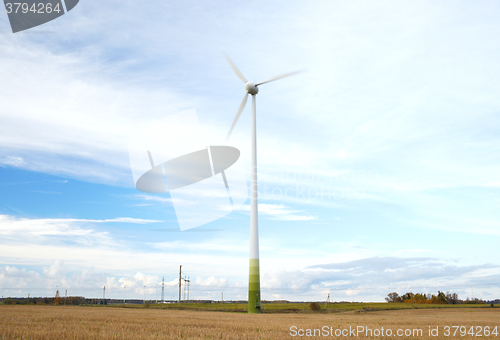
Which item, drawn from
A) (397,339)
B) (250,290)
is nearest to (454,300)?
(250,290)

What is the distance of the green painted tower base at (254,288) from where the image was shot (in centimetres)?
5034

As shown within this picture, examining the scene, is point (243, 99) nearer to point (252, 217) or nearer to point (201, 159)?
point (201, 159)

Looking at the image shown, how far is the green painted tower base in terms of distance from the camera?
50344 mm

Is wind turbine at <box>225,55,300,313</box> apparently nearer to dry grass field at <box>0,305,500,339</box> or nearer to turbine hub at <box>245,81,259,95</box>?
turbine hub at <box>245,81,259,95</box>

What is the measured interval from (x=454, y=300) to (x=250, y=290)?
19538cm

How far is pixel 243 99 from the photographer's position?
62812 millimetres

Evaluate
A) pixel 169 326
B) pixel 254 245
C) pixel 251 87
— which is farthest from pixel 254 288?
pixel 251 87

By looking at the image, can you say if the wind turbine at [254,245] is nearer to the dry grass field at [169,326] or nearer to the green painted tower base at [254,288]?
the green painted tower base at [254,288]

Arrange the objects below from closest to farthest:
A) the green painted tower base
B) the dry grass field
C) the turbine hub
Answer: the dry grass field, the green painted tower base, the turbine hub

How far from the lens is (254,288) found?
5038 centimetres

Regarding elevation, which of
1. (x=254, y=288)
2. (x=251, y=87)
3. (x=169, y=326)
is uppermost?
(x=251, y=87)

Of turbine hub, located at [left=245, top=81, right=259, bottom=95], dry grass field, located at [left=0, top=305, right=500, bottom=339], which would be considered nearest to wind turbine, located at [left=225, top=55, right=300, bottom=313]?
turbine hub, located at [left=245, top=81, right=259, bottom=95]

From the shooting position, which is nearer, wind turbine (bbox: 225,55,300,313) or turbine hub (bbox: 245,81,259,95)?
wind turbine (bbox: 225,55,300,313)

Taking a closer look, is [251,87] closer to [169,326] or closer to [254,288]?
[254,288]
